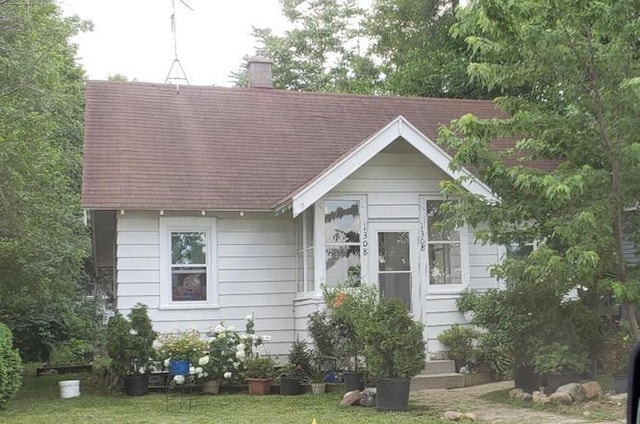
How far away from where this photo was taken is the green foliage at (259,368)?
10.8 metres

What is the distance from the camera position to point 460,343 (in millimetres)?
11477

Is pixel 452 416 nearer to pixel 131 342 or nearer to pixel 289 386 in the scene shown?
pixel 289 386

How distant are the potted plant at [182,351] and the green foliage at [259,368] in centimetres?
69

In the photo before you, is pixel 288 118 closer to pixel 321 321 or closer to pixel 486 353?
pixel 321 321

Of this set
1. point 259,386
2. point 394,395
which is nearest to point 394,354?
point 394,395

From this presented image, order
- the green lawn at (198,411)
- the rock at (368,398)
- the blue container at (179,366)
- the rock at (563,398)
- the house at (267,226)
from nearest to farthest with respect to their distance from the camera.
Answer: the green lawn at (198,411), the rock at (563,398), the rock at (368,398), the blue container at (179,366), the house at (267,226)

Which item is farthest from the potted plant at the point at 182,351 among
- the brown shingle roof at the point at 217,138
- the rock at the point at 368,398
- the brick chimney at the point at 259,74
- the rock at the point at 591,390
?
the brick chimney at the point at 259,74

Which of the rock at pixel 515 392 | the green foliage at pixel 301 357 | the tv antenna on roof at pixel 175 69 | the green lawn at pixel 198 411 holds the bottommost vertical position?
the green lawn at pixel 198 411

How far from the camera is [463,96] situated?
19.4 m

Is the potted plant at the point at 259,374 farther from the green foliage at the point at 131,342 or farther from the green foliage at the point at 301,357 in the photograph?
the green foliage at the point at 131,342

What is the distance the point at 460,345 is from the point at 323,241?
2.73m

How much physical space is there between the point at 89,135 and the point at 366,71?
63.9ft

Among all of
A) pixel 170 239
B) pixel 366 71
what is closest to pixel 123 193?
pixel 170 239


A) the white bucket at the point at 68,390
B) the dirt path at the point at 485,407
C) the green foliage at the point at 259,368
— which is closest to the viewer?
the dirt path at the point at 485,407
